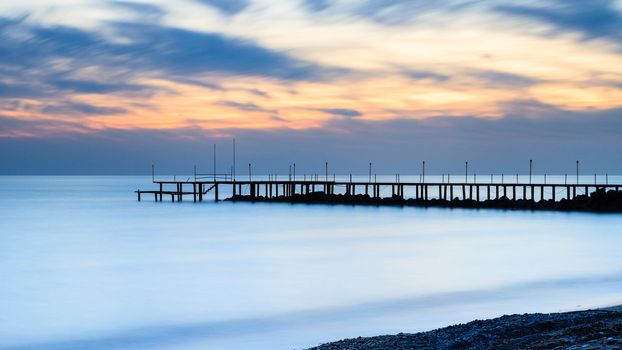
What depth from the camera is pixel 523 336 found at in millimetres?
7492

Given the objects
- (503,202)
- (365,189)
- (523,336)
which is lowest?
(503,202)

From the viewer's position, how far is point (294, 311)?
13883mm

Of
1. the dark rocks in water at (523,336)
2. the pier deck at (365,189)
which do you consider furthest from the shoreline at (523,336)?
the pier deck at (365,189)

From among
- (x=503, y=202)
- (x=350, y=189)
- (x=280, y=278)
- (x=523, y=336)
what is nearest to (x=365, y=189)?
(x=350, y=189)

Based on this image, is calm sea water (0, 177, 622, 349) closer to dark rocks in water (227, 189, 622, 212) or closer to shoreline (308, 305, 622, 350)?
shoreline (308, 305, 622, 350)

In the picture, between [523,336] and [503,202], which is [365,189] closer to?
[503,202]

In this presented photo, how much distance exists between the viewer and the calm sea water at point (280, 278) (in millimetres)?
12281

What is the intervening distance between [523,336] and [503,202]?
4480 cm

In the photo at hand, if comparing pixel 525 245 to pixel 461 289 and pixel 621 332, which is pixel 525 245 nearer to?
pixel 461 289

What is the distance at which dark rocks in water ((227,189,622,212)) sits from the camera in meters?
45.6

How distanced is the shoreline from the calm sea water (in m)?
2.90

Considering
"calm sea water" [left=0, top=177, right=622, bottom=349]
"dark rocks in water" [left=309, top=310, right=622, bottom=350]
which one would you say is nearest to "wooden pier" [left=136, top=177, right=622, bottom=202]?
"calm sea water" [left=0, top=177, right=622, bottom=349]

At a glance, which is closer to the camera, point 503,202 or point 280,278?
point 280,278

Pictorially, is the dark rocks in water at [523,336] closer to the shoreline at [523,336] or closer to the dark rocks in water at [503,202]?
the shoreline at [523,336]
